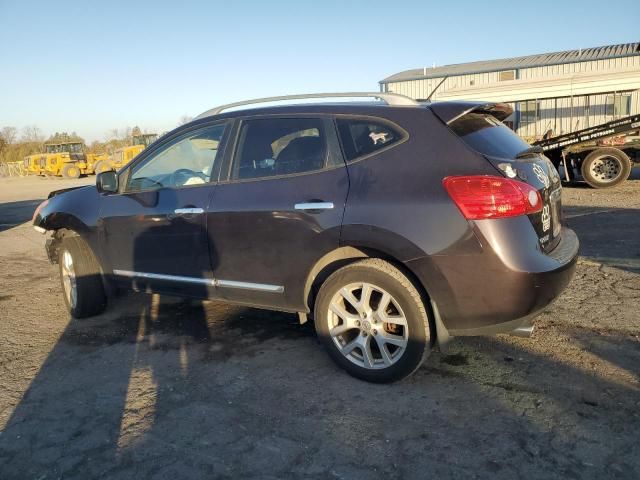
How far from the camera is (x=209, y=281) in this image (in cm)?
395

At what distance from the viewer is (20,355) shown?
13.6 ft

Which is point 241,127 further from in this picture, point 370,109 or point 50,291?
point 50,291

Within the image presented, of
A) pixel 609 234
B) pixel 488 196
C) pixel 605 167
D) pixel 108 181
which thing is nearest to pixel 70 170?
pixel 605 167

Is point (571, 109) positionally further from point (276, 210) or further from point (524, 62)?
point (524, 62)

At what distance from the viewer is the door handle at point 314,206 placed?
3289 millimetres

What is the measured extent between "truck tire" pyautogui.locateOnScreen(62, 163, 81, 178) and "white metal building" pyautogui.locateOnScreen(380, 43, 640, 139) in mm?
18744

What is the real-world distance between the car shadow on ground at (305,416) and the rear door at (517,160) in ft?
3.06

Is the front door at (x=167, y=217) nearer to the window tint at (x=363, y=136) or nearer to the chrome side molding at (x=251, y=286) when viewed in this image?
the chrome side molding at (x=251, y=286)

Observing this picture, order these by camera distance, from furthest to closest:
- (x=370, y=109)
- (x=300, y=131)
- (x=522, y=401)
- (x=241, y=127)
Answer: (x=241, y=127), (x=300, y=131), (x=370, y=109), (x=522, y=401)

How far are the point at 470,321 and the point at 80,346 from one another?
311 centimetres

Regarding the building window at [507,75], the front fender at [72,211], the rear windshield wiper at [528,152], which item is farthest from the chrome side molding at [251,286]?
the building window at [507,75]

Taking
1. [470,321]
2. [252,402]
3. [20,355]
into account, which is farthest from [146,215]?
[470,321]

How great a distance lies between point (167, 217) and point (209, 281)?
1.99ft

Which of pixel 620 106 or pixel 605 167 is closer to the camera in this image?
pixel 605 167
